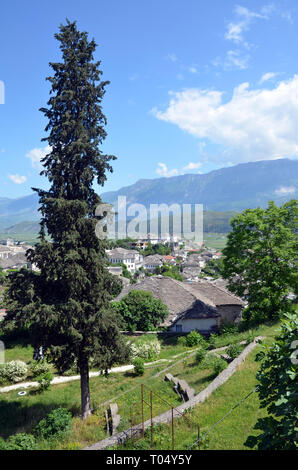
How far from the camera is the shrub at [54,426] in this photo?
12484 millimetres

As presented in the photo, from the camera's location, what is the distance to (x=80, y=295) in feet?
50.7

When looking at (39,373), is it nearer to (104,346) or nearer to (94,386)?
(94,386)

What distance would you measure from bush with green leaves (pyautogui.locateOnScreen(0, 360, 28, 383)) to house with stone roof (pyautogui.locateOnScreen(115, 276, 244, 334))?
16.9 meters

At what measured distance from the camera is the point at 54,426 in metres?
12.6

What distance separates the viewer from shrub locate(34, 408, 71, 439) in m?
12.5

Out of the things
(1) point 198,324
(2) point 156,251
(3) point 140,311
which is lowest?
(2) point 156,251

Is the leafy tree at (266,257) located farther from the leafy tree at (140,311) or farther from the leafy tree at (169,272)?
the leafy tree at (169,272)

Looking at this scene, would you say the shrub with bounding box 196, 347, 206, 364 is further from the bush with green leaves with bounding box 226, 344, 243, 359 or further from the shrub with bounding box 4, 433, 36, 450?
the shrub with bounding box 4, 433, 36, 450

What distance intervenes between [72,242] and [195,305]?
2434 cm

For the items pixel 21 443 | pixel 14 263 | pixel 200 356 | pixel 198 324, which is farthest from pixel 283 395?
pixel 14 263

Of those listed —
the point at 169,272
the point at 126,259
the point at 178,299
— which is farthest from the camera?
the point at 126,259

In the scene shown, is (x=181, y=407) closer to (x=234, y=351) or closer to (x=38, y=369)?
(x=234, y=351)

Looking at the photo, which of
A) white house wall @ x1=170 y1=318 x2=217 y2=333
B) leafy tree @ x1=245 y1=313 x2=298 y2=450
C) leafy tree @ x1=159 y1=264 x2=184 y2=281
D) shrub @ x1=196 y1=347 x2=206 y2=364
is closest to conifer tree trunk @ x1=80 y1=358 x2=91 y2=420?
shrub @ x1=196 y1=347 x2=206 y2=364
